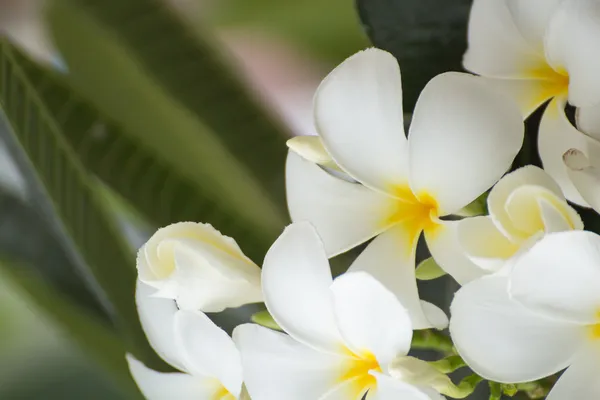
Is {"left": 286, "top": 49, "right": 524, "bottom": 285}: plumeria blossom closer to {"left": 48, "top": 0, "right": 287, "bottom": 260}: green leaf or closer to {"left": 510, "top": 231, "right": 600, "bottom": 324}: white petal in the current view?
{"left": 510, "top": 231, "right": 600, "bottom": 324}: white petal

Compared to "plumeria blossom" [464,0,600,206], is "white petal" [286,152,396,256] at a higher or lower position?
lower

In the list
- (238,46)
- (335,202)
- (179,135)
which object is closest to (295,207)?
(335,202)

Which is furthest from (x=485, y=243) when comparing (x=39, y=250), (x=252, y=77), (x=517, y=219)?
(x=252, y=77)

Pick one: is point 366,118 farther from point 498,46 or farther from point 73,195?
point 73,195

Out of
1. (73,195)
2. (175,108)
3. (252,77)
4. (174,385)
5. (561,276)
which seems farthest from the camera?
(252,77)

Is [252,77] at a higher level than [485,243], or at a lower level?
lower

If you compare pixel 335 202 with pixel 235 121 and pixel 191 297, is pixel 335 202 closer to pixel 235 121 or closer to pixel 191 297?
pixel 191 297

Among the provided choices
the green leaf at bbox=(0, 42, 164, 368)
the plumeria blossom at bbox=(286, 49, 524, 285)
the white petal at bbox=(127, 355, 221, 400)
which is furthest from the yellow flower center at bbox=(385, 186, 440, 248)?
the green leaf at bbox=(0, 42, 164, 368)
